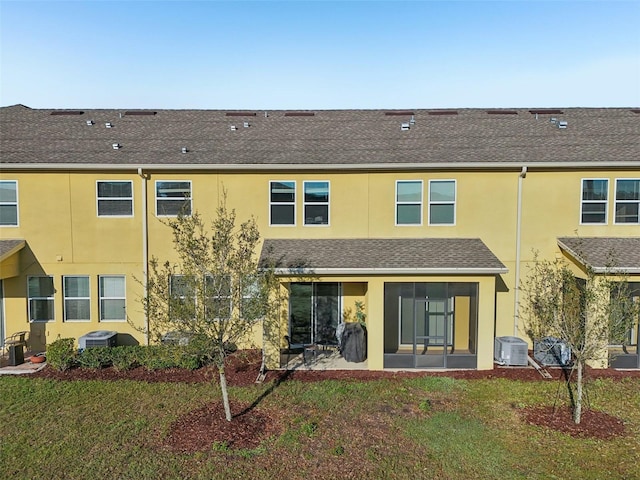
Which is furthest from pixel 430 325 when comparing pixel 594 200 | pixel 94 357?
pixel 94 357

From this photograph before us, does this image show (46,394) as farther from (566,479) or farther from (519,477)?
(566,479)

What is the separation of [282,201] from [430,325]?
20.4 feet

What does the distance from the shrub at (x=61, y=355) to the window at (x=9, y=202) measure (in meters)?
4.85

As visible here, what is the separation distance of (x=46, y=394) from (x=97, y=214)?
6.01 metres

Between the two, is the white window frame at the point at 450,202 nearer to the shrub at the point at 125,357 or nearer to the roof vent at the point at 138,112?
the shrub at the point at 125,357

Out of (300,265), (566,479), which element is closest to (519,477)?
(566,479)

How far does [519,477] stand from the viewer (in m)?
7.58

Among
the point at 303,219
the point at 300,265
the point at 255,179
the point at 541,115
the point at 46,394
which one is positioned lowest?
the point at 46,394

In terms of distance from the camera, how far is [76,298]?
584 inches

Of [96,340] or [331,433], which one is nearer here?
[331,433]

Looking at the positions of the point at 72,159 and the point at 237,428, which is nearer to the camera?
the point at 237,428

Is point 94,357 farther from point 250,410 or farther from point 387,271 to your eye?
point 387,271

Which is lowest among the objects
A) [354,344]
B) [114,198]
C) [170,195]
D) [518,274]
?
[354,344]

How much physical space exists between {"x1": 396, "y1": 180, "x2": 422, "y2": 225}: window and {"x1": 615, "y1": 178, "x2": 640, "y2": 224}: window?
6.45m
